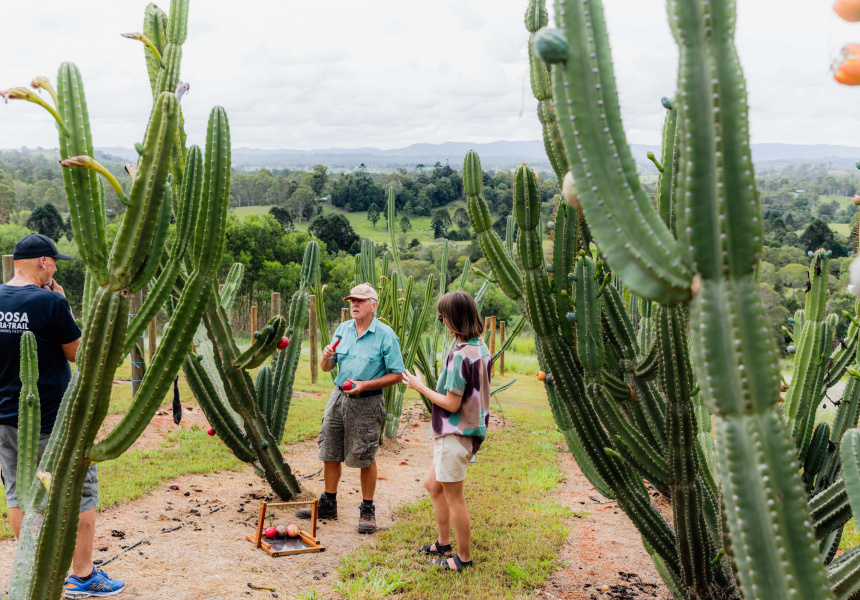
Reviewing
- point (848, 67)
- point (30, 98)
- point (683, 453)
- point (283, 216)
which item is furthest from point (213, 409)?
point (283, 216)

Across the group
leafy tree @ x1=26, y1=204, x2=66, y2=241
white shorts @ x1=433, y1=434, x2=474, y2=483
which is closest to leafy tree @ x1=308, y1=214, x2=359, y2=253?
leafy tree @ x1=26, y1=204, x2=66, y2=241

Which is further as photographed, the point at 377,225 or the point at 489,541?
the point at 377,225

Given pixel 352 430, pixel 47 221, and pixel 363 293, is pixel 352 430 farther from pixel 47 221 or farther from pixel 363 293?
pixel 47 221

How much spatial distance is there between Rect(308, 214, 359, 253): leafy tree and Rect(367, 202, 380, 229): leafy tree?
4.68ft

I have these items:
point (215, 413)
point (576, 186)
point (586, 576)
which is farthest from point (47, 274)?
point (586, 576)

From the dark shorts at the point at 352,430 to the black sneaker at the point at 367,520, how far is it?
312 mm

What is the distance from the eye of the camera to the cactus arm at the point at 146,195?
2.41 m

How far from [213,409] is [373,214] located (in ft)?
120

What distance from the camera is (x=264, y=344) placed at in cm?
423

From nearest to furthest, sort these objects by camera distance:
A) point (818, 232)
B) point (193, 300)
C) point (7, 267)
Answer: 1. point (193, 300)
2. point (7, 267)
3. point (818, 232)

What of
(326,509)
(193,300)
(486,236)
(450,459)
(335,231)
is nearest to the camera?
(193,300)

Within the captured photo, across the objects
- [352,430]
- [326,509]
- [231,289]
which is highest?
[231,289]

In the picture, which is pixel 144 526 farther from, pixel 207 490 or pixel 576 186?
pixel 576 186

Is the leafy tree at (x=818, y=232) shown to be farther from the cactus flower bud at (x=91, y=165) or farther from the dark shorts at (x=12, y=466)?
the cactus flower bud at (x=91, y=165)
